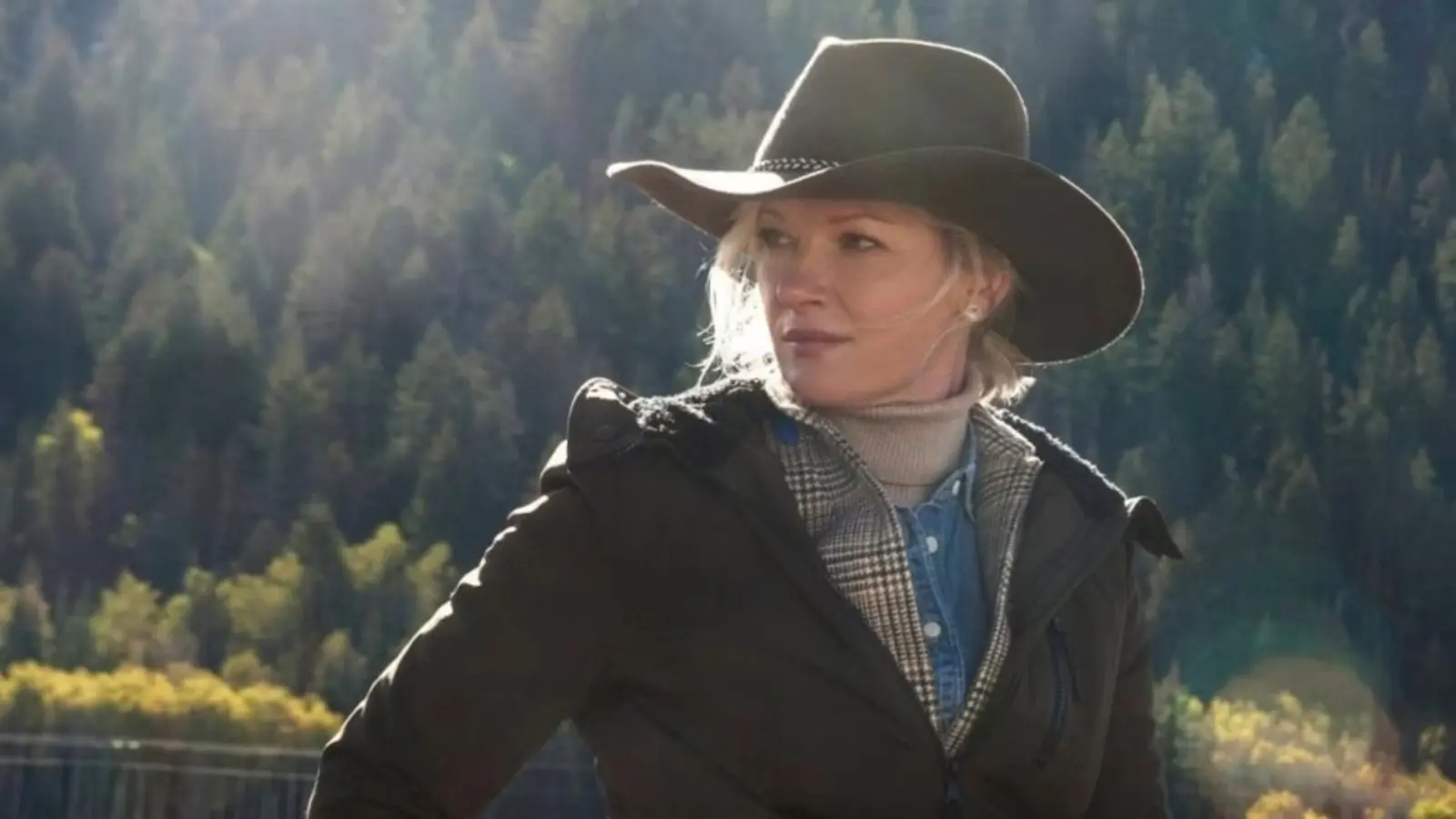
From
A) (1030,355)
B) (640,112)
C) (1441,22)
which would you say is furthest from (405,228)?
(1030,355)

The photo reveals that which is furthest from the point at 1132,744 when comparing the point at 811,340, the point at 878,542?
the point at 811,340

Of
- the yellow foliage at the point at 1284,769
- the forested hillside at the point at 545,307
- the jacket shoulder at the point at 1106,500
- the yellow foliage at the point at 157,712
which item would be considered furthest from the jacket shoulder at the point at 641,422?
the forested hillside at the point at 545,307

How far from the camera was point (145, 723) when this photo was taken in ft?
23.7

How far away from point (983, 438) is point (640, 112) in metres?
11.8

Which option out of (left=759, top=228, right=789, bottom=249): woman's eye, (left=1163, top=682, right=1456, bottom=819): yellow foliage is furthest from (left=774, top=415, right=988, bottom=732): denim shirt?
(left=1163, top=682, right=1456, bottom=819): yellow foliage

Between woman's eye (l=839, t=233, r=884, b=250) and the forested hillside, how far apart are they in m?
7.24

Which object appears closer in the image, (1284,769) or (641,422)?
(641,422)

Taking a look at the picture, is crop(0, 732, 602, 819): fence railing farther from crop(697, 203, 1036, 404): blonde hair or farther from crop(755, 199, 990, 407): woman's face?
crop(755, 199, 990, 407): woman's face

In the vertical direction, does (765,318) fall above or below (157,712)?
above

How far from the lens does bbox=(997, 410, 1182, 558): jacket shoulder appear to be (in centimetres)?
150

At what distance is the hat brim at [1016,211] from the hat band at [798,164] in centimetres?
1

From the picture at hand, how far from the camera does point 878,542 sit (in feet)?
4.53

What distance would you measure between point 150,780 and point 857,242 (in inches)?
233

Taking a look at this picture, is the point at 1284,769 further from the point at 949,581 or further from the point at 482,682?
the point at 482,682
